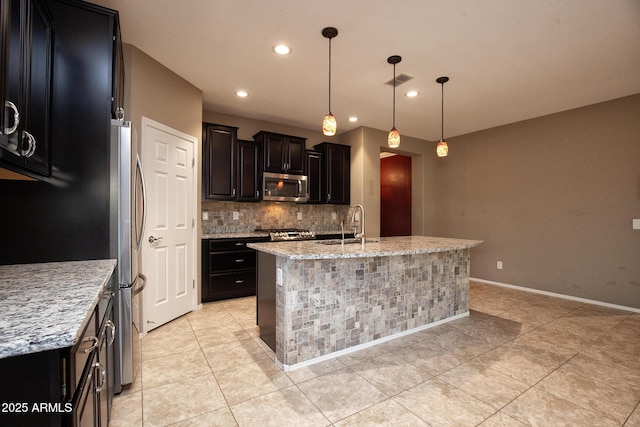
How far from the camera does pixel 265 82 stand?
3.40 m

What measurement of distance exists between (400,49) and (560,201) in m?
3.36

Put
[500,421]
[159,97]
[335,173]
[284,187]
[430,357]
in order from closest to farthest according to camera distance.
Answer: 1. [500,421]
2. [430,357]
3. [159,97]
4. [284,187]
5. [335,173]

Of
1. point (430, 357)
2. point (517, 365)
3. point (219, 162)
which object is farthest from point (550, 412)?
point (219, 162)

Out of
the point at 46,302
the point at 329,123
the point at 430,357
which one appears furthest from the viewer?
the point at 329,123

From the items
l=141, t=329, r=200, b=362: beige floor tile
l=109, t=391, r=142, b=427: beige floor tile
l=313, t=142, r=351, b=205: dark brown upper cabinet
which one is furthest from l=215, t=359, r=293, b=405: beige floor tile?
l=313, t=142, r=351, b=205: dark brown upper cabinet

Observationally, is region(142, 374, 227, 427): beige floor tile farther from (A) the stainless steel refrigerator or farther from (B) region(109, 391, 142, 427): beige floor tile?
(A) the stainless steel refrigerator

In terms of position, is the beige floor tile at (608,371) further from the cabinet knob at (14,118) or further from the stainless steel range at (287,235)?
the cabinet knob at (14,118)

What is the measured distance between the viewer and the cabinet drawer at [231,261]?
3.82 meters

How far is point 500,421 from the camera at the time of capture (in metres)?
1.67

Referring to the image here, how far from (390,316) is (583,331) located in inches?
79.3

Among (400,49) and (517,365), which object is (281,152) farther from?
(517,365)

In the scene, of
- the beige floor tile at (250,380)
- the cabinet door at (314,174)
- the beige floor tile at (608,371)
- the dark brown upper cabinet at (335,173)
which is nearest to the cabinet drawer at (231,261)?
the cabinet door at (314,174)

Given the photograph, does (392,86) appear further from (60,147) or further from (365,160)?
(60,147)

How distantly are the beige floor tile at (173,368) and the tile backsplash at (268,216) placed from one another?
2141 mm
